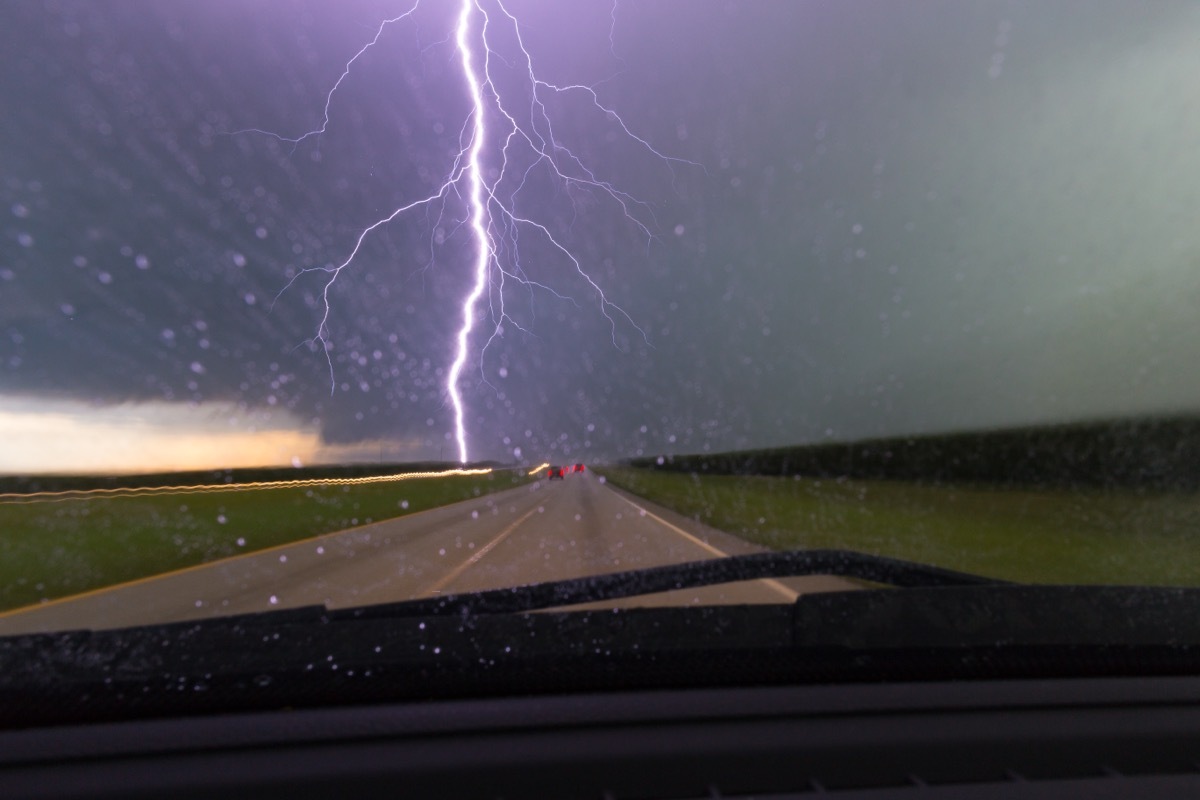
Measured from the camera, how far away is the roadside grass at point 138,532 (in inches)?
474

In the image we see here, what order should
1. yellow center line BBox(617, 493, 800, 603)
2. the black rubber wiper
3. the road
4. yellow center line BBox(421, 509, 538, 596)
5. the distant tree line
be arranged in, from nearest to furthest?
1. the black rubber wiper
2. the road
3. yellow center line BBox(617, 493, 800, 603)
4. yellow center line BBox(421, 509, 538, 596)
5. the distant tree line

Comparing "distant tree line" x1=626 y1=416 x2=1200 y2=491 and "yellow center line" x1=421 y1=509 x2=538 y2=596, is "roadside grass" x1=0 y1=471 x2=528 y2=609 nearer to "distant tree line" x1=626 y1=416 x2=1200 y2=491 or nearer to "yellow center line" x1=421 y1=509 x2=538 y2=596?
"yellow center line" x1=421 y1=509 x2=538 y2=596

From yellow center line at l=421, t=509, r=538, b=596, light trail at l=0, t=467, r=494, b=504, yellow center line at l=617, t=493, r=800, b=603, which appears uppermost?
light trail at l=0, t=467, r=494, b=504

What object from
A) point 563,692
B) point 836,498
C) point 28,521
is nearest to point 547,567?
point 563,692

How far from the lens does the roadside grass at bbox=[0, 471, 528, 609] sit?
474 inches

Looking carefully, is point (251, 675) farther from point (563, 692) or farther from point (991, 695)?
point (991, 695)

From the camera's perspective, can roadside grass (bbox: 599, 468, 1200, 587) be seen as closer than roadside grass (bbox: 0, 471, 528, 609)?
Yes

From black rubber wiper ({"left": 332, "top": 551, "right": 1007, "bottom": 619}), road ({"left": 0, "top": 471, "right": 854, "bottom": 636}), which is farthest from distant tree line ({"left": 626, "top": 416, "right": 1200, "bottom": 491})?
black rubber wiper ({"left": 332, "top": 551, "right": 1007, "bottom": 619})

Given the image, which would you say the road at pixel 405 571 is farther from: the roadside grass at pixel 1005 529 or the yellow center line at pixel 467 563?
the roadside grass at pixel 1005 529

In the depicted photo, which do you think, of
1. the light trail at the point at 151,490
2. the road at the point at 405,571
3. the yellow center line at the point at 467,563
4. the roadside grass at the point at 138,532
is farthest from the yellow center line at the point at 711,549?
the light trail at the point at 151,490

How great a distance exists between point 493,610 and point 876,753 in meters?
1.84

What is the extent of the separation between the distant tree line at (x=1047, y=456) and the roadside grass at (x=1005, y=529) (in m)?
1.32

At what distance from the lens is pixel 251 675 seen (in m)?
2.61

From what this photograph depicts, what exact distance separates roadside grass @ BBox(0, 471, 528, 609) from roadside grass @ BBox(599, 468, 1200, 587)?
10.8 metres
